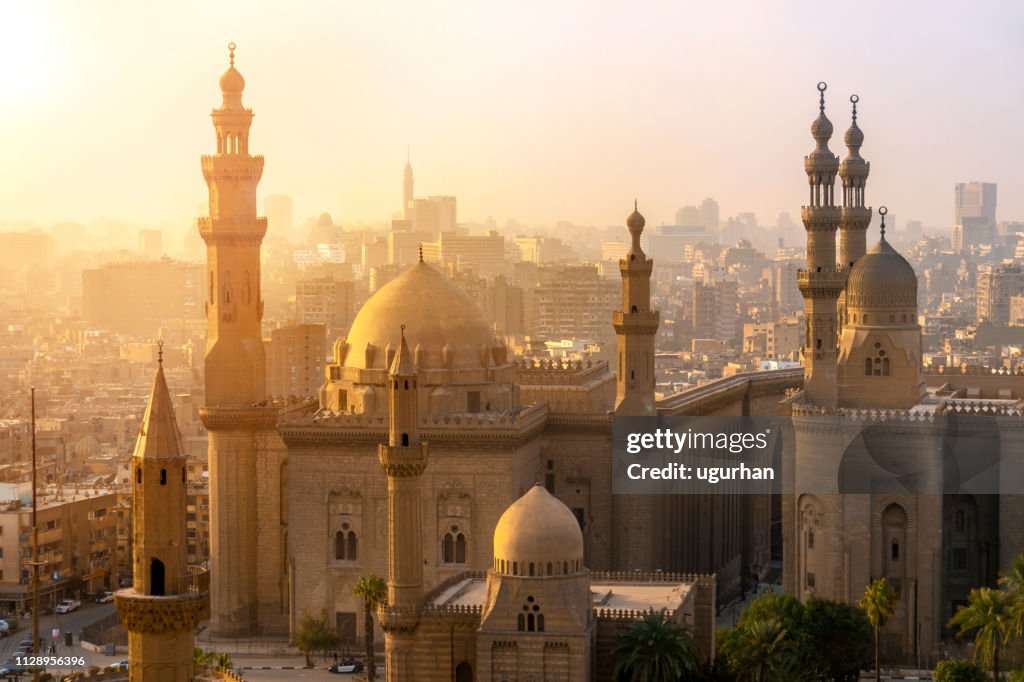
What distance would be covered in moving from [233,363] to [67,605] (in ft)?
33.8

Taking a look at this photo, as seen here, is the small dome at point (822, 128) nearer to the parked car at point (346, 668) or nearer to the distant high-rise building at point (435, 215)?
the parked car at point (346, 668)

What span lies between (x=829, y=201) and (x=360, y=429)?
1129 centimetres

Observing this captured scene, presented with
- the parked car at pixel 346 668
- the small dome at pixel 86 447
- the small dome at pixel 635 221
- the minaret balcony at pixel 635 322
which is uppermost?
the small dome at pixel 635 221

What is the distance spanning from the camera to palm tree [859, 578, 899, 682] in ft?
128

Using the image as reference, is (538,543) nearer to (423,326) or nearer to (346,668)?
(346,668)

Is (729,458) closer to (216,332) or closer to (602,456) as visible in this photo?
(602,456)

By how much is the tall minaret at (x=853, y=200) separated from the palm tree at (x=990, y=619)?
1202 centimetres

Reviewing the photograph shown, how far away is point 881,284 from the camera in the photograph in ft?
144

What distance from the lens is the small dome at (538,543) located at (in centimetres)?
3297

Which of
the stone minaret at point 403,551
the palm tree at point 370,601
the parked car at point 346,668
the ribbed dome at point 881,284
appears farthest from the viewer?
the ribbed dome at point 881,284

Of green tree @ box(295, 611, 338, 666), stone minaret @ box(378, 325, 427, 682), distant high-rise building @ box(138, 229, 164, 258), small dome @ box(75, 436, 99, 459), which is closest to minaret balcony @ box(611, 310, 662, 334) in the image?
green tree @ box(295, 611, 338, 666)

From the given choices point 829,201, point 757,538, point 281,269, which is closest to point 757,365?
point 281,269

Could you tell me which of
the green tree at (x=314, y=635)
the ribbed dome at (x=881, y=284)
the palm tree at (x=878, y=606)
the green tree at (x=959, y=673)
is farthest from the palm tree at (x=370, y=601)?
the ribbed dome at (x=881, y=284)

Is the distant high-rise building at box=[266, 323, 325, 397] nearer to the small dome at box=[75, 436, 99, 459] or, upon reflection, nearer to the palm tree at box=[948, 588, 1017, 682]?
the small dome at box=[75, 436, 99, 459]
